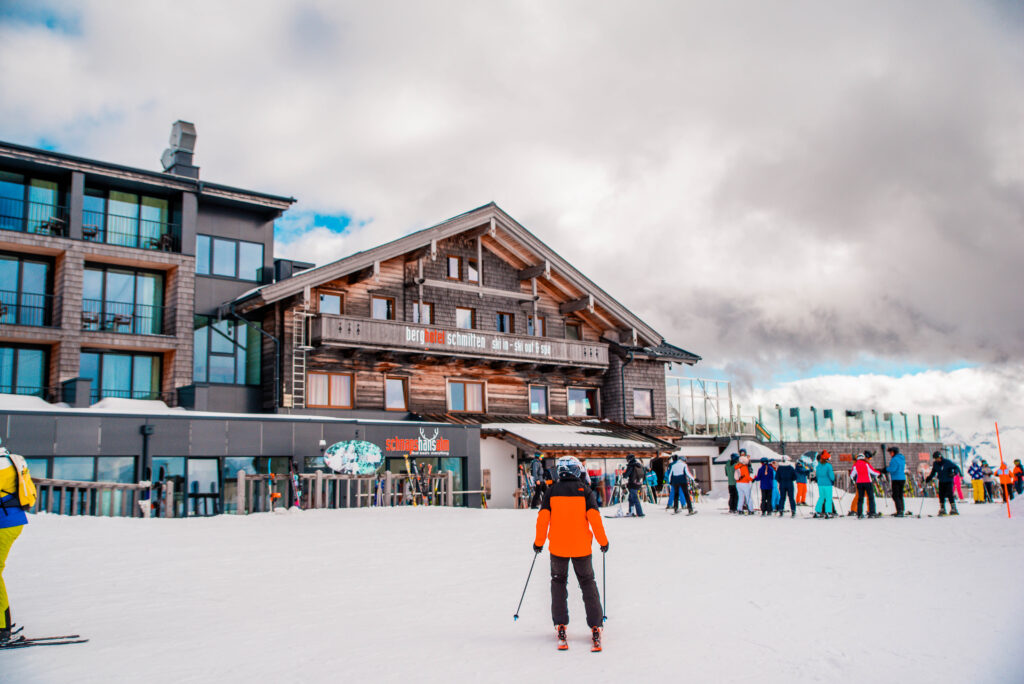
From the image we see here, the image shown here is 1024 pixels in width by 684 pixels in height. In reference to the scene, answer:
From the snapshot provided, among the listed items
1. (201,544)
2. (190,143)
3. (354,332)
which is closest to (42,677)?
(201,544)

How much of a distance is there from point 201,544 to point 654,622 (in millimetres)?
8845

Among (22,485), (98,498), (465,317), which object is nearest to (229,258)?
(465,317)

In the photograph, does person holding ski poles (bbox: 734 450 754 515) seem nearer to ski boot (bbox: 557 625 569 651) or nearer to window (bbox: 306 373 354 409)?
window (bbox: 306 373 354 409)

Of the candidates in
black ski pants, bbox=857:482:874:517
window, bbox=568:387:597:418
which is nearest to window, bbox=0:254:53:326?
window, bbox=568:387:597:418

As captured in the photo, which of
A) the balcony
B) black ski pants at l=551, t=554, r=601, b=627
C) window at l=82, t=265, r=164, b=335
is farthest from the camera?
the balcony

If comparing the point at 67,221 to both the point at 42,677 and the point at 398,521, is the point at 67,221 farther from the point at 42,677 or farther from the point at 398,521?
the point at 42,677

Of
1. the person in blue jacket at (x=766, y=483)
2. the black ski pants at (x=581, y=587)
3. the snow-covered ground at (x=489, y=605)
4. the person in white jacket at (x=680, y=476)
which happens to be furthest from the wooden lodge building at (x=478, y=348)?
the black ski pants at (x=581, y=587)

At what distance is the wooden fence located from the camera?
675 inches

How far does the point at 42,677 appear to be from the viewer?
6.32m

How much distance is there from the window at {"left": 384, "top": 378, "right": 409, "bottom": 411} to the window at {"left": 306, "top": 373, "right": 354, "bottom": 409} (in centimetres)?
137

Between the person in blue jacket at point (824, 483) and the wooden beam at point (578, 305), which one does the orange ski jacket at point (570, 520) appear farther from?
the wooden beam at point (578, 305)

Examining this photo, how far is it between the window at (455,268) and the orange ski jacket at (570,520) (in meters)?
24.6

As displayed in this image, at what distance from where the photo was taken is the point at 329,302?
28812 mm

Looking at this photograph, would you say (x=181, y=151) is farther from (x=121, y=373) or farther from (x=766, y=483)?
(x=766, y=483)
